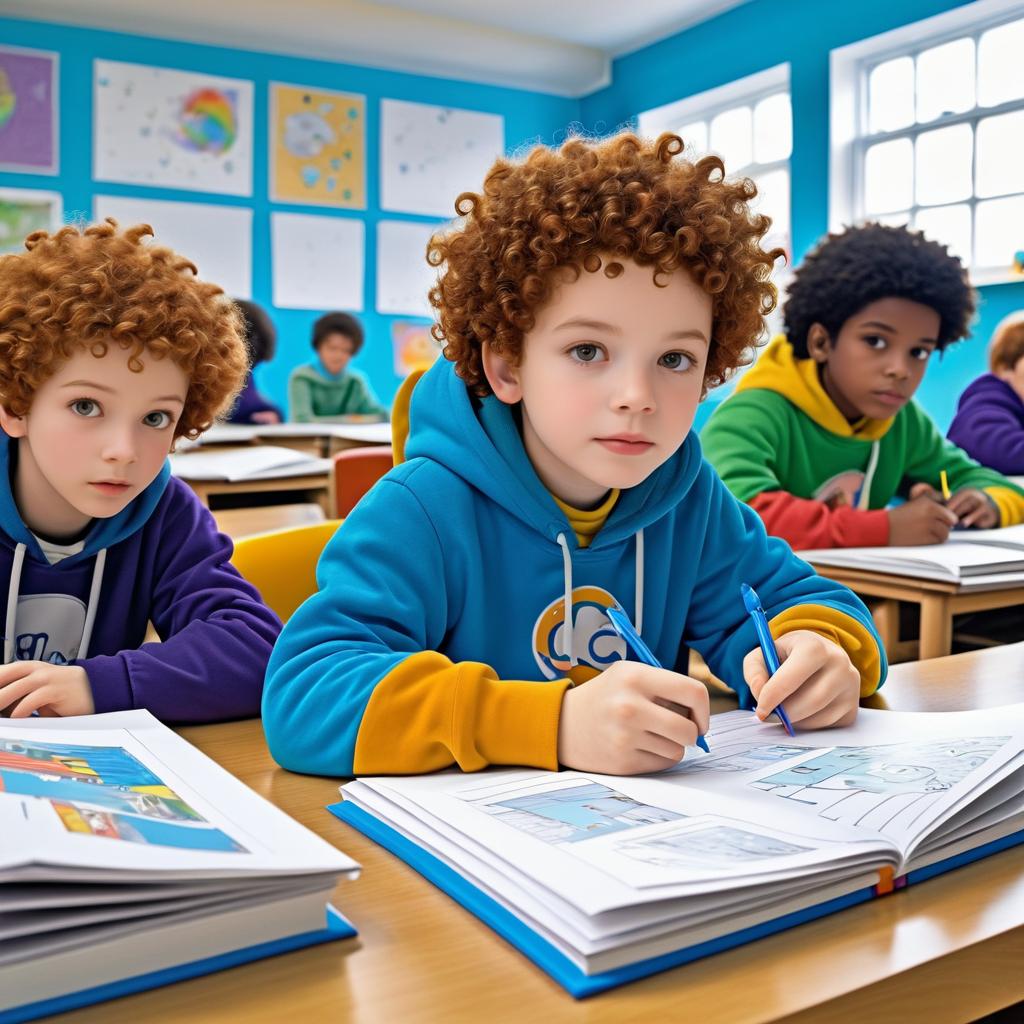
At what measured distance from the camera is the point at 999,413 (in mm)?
3100

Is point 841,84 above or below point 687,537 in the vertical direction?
above

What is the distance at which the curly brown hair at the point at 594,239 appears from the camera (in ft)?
2.79

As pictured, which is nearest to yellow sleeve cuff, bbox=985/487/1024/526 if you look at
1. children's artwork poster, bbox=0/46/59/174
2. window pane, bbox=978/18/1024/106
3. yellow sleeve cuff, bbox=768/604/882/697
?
yellow sleeve cuff, bbox=768/604/882/697

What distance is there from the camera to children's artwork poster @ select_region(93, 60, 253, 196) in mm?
6363

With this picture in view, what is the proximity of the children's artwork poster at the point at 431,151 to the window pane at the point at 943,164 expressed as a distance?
2835 mm

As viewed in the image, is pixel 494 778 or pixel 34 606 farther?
pixel 34 606

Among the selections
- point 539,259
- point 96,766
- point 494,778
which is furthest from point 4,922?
point 539,259

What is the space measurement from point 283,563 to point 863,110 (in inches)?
209

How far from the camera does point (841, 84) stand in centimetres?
562

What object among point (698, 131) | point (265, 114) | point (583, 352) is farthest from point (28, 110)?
point (583, 352)

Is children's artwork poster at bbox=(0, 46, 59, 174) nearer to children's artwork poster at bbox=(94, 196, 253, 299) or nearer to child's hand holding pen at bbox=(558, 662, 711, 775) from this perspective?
children's artwork poster at bbox=(94, 196, 253, 299)

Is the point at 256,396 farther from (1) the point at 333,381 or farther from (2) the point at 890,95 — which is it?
(2) the point at 890,95

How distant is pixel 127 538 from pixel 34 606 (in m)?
0.11

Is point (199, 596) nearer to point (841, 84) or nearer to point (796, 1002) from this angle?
point (796, 1002)
